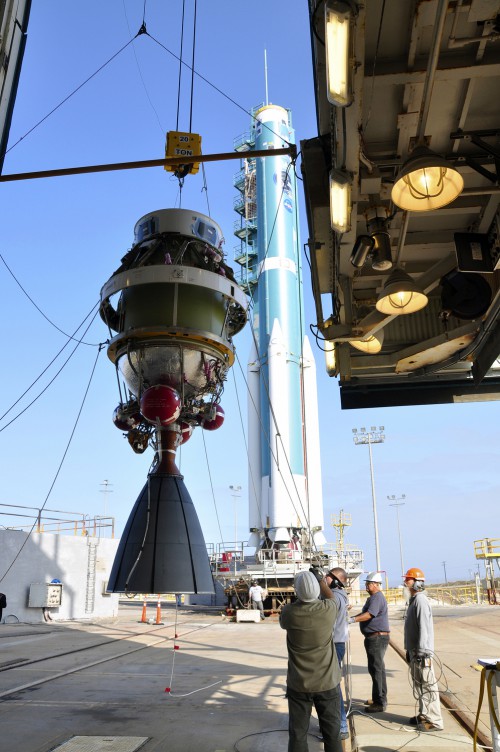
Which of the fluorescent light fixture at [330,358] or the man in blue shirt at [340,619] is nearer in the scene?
the man in blue shirt at [340,619]

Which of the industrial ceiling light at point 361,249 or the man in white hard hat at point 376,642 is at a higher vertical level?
the industrial ceiling light at point 361,249

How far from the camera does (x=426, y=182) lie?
4164 mm

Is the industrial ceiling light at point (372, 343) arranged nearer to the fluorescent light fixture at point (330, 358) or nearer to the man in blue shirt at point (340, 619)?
the fluorescent light fixture at point (330, 358)

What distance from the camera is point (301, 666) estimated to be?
4.21 metres

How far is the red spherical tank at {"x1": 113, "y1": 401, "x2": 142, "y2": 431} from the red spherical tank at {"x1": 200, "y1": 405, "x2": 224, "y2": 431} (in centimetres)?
86

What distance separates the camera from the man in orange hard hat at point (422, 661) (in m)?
Result: 5.48

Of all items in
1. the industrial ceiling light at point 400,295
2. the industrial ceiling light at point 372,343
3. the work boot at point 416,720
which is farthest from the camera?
the industrial ceiling light at point 372,343

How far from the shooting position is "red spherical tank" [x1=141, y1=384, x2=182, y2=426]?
6.75 metres

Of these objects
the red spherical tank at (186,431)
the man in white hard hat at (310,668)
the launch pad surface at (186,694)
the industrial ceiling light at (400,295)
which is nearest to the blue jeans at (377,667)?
the launch pad surface at (186,694)

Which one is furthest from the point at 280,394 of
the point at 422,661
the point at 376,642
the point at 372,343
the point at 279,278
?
the point at 422,661

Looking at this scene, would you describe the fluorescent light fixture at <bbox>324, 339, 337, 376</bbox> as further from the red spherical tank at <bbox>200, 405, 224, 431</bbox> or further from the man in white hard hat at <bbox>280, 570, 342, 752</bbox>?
the man in white hard hat at <bbox>280, 570, 342, 752</bbox>

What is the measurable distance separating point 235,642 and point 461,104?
40.6 feet

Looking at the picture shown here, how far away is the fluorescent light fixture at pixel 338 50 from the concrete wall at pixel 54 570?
16.6 m

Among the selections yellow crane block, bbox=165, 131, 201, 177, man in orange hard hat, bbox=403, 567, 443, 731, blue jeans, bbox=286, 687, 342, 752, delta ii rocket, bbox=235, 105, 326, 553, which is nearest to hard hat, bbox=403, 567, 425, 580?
man in orange hard hat, bbox=403, 567, 443, 731
